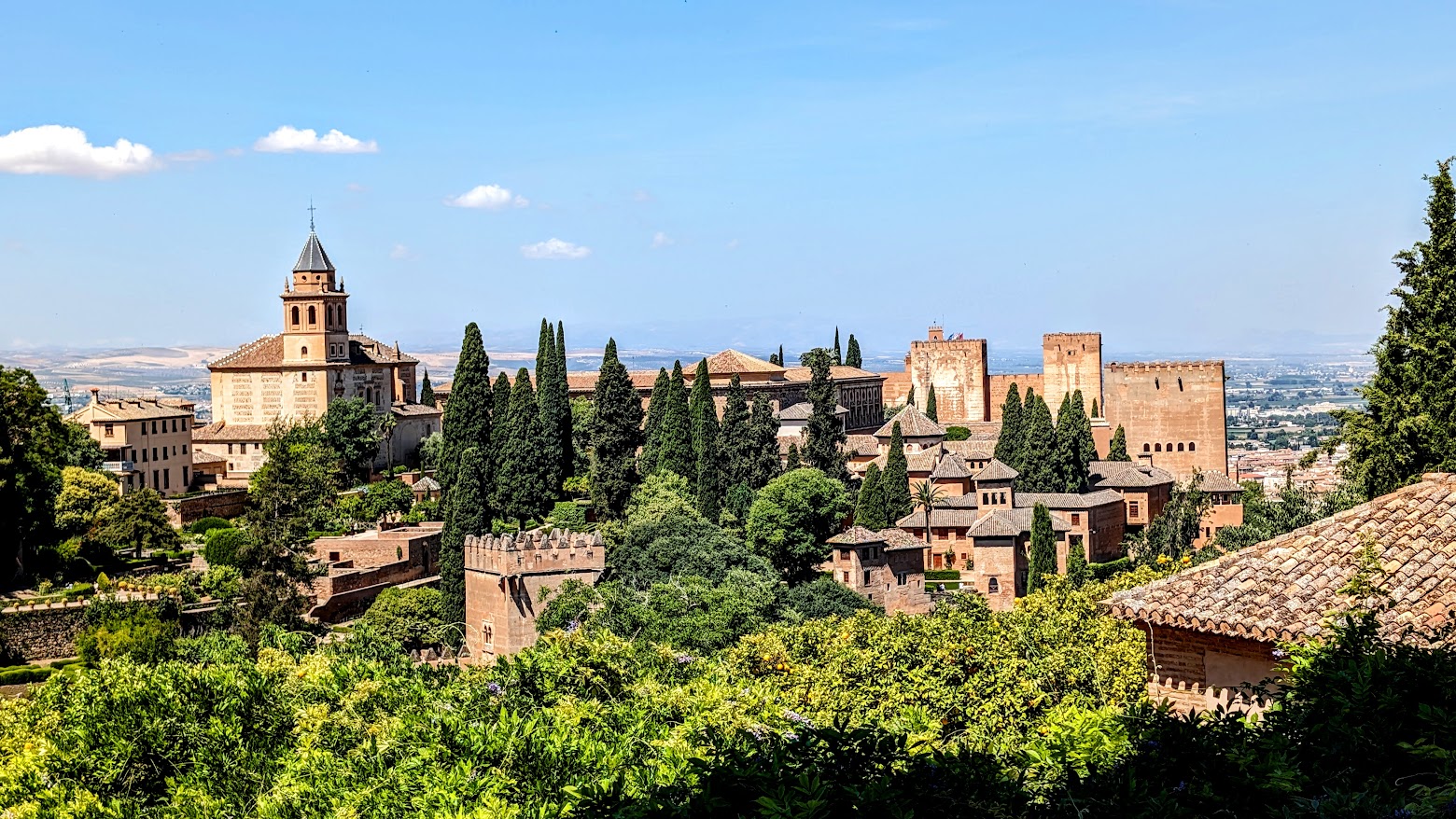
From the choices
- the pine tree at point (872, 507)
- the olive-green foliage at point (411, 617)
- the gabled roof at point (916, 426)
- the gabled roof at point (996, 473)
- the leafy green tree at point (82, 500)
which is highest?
the gabled roof at point (916, 426)

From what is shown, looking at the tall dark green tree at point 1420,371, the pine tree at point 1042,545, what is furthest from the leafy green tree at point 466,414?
the tall dark green tree at point 1420,371

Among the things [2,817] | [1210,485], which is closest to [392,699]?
[2,817]

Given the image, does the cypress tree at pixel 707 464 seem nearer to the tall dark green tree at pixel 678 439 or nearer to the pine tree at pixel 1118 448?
the tall dark green tree at pixel 678 439

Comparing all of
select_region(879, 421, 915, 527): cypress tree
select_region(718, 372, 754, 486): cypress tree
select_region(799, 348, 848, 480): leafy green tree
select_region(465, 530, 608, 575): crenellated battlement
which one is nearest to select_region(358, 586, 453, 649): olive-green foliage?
select_region(465, 530, 608, 575): crenellated battlement

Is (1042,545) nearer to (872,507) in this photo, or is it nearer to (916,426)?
(872,507)

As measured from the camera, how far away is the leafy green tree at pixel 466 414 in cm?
4216

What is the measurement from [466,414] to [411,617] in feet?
29.7

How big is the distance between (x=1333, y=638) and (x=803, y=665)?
36.6 feet

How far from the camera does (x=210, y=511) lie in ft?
155

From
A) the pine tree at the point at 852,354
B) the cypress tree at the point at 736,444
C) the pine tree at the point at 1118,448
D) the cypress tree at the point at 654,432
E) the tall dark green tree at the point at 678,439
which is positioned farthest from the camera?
the pine tree at the point at 852,354

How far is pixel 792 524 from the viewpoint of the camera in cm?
3972

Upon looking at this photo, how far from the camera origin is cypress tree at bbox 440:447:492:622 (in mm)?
35438

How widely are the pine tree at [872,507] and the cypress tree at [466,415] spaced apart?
457 inches

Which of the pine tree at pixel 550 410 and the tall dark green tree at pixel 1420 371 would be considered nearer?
the tall dark green tree at pixel 1420 371
